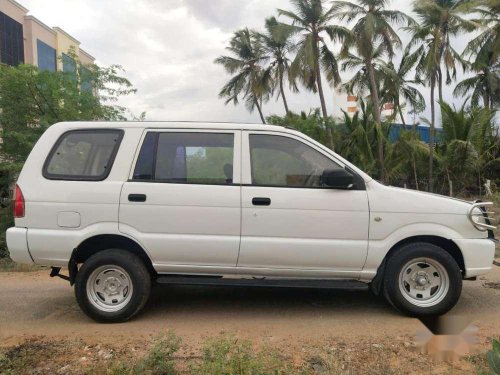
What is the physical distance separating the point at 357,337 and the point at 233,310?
61.0 inches

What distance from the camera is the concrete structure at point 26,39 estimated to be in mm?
41719

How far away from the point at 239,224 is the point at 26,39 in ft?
155

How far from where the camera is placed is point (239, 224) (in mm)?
4910

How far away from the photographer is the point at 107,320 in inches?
198

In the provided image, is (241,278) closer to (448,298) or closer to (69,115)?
(448,298)

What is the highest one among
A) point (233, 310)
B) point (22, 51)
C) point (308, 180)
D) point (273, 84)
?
point (22, 51)

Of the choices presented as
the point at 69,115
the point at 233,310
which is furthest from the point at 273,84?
the point at 233,310

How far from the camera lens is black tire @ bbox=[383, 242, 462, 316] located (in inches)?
193

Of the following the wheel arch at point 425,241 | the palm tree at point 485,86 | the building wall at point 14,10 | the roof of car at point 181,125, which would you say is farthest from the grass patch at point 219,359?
the building wall at point 14,10

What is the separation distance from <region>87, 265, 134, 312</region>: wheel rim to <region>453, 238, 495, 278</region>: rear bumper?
3444mm

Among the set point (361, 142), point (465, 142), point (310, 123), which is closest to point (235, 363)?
point (465, 142)

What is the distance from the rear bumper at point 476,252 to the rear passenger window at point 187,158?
249 centimetres

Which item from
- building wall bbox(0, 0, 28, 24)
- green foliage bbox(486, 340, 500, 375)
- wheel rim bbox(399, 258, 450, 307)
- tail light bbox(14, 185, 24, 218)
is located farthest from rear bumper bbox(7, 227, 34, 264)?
building wall bbox(0, 0, 28, 24)

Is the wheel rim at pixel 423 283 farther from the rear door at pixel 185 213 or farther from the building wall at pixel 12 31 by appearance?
the building wall at pixel 12 31
